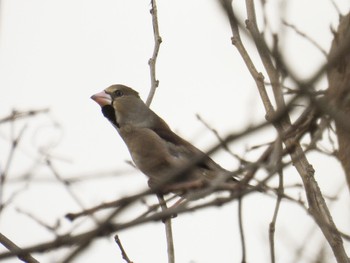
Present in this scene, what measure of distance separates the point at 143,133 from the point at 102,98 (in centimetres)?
49

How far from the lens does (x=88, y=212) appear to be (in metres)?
1.67

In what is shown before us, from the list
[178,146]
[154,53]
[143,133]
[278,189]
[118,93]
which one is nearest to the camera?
[278,189]

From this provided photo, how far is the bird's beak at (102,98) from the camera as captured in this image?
6.07 m

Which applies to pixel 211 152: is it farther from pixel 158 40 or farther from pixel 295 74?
pixel 158 40

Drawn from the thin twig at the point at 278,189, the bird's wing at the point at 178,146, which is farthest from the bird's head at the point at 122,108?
the thin twig at the point at 278,189

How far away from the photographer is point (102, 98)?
609 centimetres

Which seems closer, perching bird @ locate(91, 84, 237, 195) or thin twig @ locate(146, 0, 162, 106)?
thin twig @ locate(146, 0, 162, 106)

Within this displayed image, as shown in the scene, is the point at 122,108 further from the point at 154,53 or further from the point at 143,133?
the point at 154,53

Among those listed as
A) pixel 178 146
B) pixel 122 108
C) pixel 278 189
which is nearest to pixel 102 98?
pixel 122 108

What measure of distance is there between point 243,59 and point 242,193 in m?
1.98

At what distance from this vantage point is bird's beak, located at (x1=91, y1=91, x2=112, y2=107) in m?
6.07

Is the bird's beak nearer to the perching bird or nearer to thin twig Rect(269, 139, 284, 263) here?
the perching bird

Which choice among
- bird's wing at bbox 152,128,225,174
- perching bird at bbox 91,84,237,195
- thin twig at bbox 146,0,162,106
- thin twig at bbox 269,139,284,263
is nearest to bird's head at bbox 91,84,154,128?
perching bird at bbox 91,84,237,195

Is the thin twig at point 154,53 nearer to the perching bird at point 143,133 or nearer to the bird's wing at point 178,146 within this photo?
the perching bird at point 143,133
